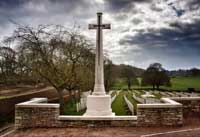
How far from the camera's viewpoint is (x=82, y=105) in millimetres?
22000

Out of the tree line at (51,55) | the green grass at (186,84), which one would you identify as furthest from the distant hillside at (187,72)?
the tree line at (51,55)

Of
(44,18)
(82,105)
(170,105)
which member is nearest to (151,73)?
(82,105)

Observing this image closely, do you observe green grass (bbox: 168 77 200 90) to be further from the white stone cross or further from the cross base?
the cross base

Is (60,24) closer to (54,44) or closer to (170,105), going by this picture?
(54,44)

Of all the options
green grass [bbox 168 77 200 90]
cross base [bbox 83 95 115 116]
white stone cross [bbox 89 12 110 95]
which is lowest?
green grass [bbox 168 77 200 90]

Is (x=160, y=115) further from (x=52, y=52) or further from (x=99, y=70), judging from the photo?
(x=52, y=52)

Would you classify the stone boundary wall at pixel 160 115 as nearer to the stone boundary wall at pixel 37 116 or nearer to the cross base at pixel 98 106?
the cross base at pixel 98 106

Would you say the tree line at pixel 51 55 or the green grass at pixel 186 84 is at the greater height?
the tree line at pixel 51 55

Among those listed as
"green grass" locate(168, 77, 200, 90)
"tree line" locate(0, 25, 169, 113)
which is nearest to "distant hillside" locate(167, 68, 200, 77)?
"green grass" locate(168, 77, 200, 90)

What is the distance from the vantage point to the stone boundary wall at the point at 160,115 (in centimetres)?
929

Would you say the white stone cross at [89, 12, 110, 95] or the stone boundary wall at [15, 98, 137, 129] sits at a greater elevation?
the white stone cross at [89, 12, 110, 95]

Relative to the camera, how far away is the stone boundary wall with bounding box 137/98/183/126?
9.29 metres

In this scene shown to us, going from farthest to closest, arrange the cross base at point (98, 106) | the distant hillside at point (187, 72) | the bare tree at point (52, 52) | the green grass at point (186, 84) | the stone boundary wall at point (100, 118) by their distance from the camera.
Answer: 1. the distant hillside at point (187, 72)
2. the green grass at point (186, 84)
3. the bare tree at point (52, 52)
4. the cross base at point (98, 106)
5. the stone boundary wall at point (100, 118)

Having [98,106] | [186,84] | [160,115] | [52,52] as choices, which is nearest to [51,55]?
[52,52]
